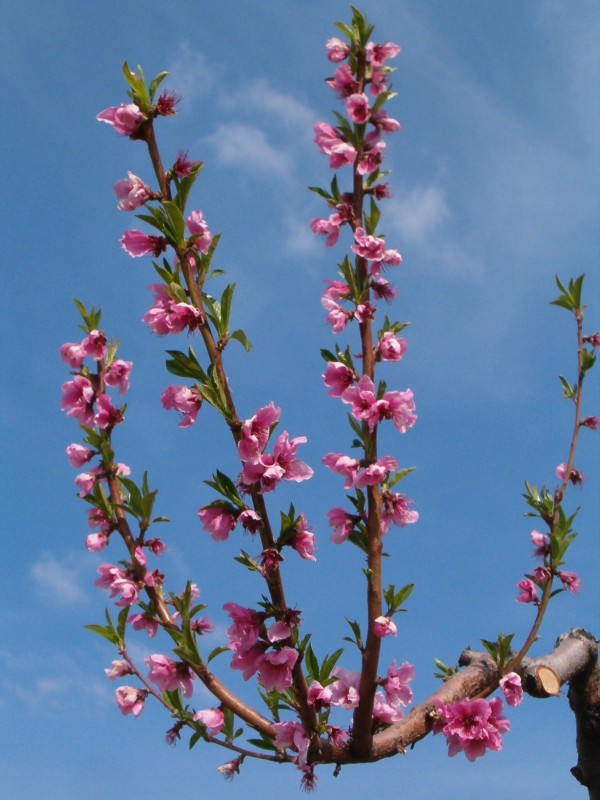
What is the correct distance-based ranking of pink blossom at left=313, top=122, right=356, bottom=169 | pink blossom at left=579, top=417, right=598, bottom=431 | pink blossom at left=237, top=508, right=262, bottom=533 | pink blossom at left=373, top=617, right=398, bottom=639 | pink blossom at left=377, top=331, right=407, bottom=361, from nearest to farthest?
pink blossom at left=237, top=508, right=262, bottom=533
pink blossom at left=373, top=617, right=398, bottom=639
pink blossom at left=377, top=331, right=407, bottom=361
pink blossom at left=313, top=122, right=356, bottom=169
pink blossom at left=579, top=417, right=598, bottom=431

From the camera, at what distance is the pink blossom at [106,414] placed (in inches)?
137

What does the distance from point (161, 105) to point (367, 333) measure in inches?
57.5

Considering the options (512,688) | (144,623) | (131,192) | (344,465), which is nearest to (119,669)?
(144,623)

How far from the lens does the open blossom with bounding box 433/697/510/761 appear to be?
3562 millimetres

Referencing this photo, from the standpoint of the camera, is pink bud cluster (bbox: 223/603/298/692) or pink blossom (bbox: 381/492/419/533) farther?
pink blossom (bbox: 381/492/419/533)

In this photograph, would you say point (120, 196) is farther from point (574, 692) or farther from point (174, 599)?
point (574, 692)

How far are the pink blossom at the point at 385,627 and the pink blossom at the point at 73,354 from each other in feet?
5.93

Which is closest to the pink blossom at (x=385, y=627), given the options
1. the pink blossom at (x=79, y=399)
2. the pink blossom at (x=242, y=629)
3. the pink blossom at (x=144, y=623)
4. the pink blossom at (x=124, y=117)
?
the pink blossom at (x=242, y=629)

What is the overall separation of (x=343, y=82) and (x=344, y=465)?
2.00 metres

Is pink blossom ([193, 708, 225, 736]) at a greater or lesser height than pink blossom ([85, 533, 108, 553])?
lesser

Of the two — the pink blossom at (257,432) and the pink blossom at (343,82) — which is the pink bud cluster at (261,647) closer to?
the pink blossom at (257,432)

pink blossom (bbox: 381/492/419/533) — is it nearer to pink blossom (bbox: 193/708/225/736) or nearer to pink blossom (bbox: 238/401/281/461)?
pink blossom (bbox: 238/401/281/461)

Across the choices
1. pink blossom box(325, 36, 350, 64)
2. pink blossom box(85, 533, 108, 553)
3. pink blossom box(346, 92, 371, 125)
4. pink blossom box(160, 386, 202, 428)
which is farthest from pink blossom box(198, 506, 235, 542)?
pink blossom box(325, 36, 350, 64)

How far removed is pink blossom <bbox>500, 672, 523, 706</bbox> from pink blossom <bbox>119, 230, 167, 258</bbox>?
9.11 ft
